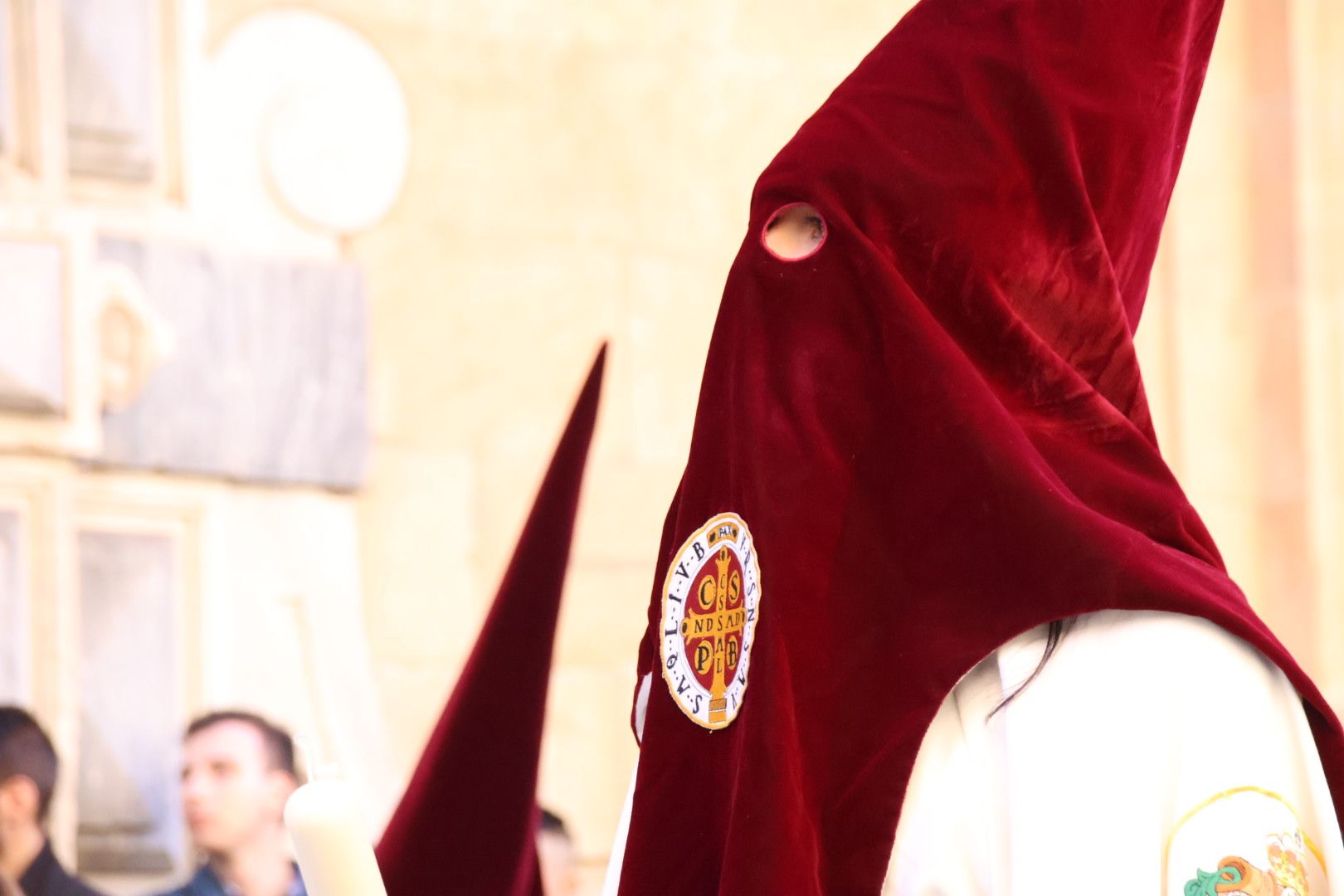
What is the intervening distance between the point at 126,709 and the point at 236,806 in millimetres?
188

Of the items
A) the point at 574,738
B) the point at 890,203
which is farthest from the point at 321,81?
the point at 890,203

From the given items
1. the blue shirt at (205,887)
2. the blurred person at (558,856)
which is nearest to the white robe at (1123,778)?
the blue shirt at (205,887)

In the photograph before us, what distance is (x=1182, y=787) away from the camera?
40.7 inches

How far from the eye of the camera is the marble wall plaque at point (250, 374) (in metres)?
2.51

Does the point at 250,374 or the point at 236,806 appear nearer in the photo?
the point at 236,806

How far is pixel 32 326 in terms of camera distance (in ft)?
7.92

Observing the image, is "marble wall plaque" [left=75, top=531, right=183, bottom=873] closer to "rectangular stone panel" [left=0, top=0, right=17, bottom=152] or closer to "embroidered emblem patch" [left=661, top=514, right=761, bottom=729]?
"rectangular stone panel" [left=0, top=0, right=17, bottom=152]

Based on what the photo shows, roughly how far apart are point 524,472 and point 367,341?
0.95 ft

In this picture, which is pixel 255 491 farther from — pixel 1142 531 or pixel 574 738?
pixel 1142 531

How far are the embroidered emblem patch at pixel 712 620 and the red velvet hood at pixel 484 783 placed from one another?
0.26 meters

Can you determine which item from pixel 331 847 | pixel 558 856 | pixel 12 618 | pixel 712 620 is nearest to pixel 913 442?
pixel 712 620

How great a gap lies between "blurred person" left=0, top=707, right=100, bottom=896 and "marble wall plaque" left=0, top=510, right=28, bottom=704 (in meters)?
0.03

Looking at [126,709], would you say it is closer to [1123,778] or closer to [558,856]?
[558,856]

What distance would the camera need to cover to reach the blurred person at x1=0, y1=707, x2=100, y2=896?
2318mm
